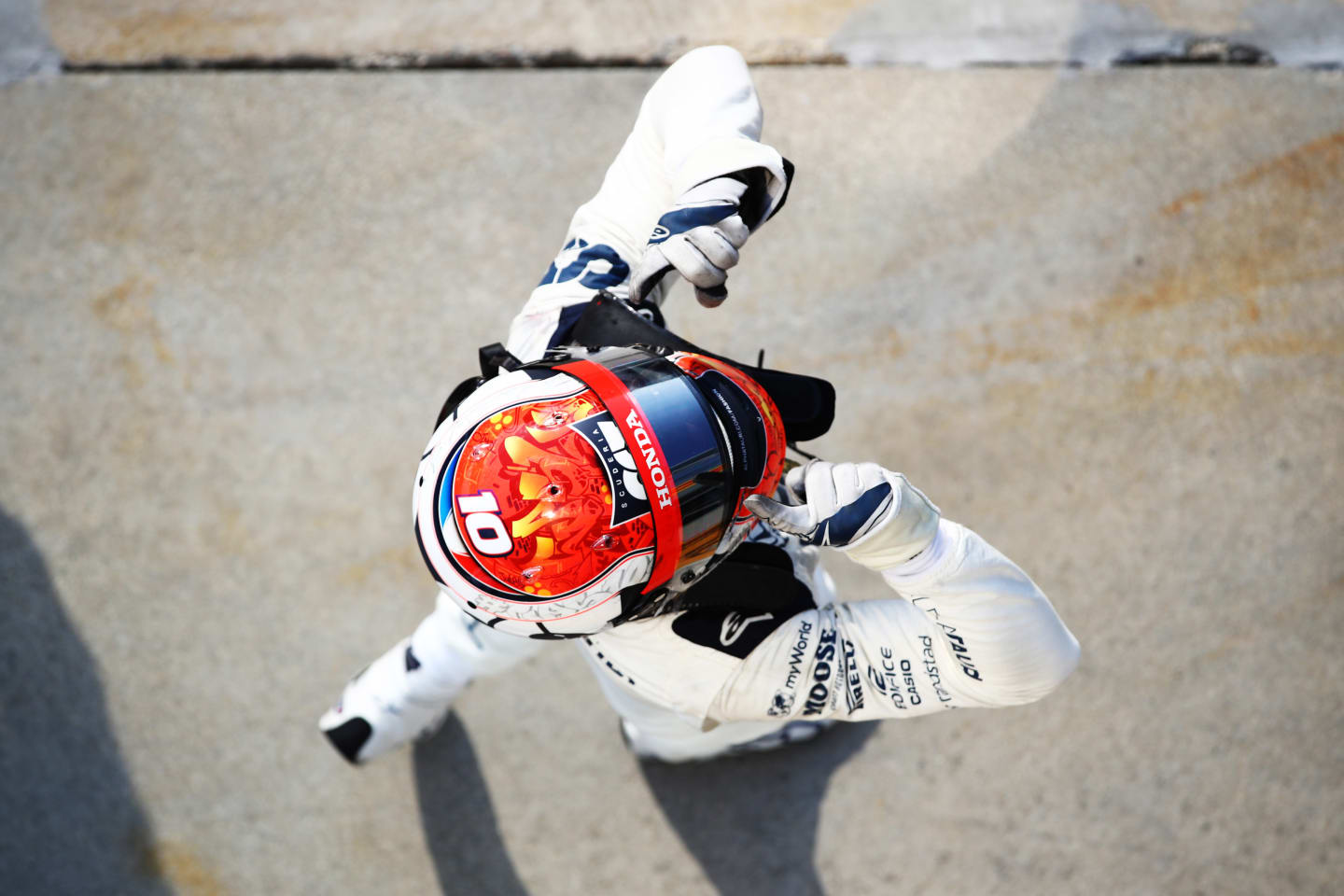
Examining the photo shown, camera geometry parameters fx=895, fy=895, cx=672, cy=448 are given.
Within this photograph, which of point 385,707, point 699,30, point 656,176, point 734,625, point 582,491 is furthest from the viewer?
point 699,30

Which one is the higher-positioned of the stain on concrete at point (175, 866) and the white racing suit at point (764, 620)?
the white racing suit at point (764, 620)

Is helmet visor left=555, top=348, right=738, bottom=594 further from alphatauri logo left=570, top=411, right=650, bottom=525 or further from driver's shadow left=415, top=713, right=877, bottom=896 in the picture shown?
driver's shadow left=415, top=713, right=877, bottom=896

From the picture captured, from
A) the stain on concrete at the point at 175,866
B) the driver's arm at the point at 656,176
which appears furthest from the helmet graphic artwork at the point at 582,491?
Answer: the stain on concrete at the point at 175,866

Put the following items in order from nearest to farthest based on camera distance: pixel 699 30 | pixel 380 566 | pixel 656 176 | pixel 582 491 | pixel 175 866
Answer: pixel 582 491 < pixel 656 176 < pixel 175 866 < pixel 380 566 < pixel 699 30

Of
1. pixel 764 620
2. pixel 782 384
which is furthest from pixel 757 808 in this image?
pixel 782 384

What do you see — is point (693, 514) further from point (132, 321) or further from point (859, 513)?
point (132, 321)

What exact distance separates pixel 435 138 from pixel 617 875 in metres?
2.56

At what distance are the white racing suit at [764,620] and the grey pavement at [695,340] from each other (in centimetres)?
106

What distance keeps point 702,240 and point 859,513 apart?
0.60 metres

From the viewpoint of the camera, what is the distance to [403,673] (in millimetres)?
2477

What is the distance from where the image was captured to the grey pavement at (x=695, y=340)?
277 centimetres

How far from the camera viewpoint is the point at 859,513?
148cm

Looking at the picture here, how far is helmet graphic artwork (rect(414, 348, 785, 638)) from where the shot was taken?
1384mm

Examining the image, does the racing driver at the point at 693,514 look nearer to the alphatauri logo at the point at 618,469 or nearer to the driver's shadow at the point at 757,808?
the alphatauri logo at the point at 618,469
